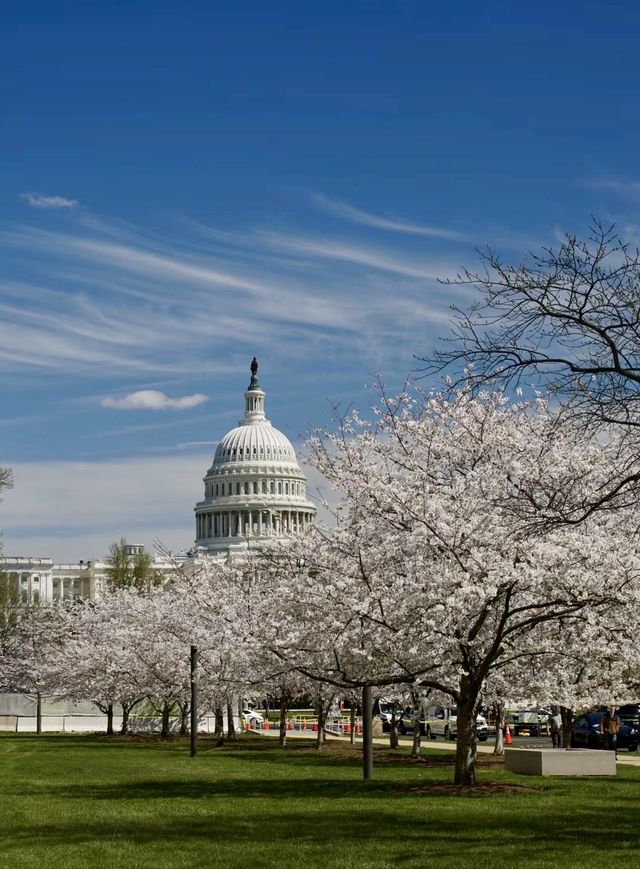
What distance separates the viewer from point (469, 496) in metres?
25.3

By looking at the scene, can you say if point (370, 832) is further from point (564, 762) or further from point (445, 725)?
point (445, 725)

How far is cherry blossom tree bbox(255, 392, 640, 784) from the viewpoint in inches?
926

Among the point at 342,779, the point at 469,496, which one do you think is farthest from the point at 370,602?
the point at 342,779

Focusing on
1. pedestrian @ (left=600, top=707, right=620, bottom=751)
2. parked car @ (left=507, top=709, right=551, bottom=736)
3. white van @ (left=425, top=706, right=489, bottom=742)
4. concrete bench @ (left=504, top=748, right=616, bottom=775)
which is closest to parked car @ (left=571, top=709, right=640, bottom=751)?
pedestrian @ (left=600, top=707, right=620, bottom=751)

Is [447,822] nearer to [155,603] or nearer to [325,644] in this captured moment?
[325,644]

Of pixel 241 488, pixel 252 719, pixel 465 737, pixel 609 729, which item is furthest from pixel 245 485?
pixel 465 737

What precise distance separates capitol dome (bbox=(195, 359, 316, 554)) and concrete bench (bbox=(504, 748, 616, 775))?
471ft

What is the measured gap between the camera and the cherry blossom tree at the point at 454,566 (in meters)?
23.5

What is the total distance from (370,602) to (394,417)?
6.04m

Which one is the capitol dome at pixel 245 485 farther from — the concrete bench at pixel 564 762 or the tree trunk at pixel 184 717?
the concrete bench at pixel 564 762

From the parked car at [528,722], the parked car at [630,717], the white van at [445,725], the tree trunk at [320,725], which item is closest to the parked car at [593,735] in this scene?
the parked car at [630,717]

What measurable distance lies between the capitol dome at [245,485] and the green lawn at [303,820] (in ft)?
475

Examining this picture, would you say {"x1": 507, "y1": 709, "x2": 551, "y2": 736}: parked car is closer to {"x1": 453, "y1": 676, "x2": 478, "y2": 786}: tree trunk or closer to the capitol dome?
{"x1": 453, "y1": 676, "x2": 478, "y2": 786}: tree trunk

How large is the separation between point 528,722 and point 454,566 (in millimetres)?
44656
